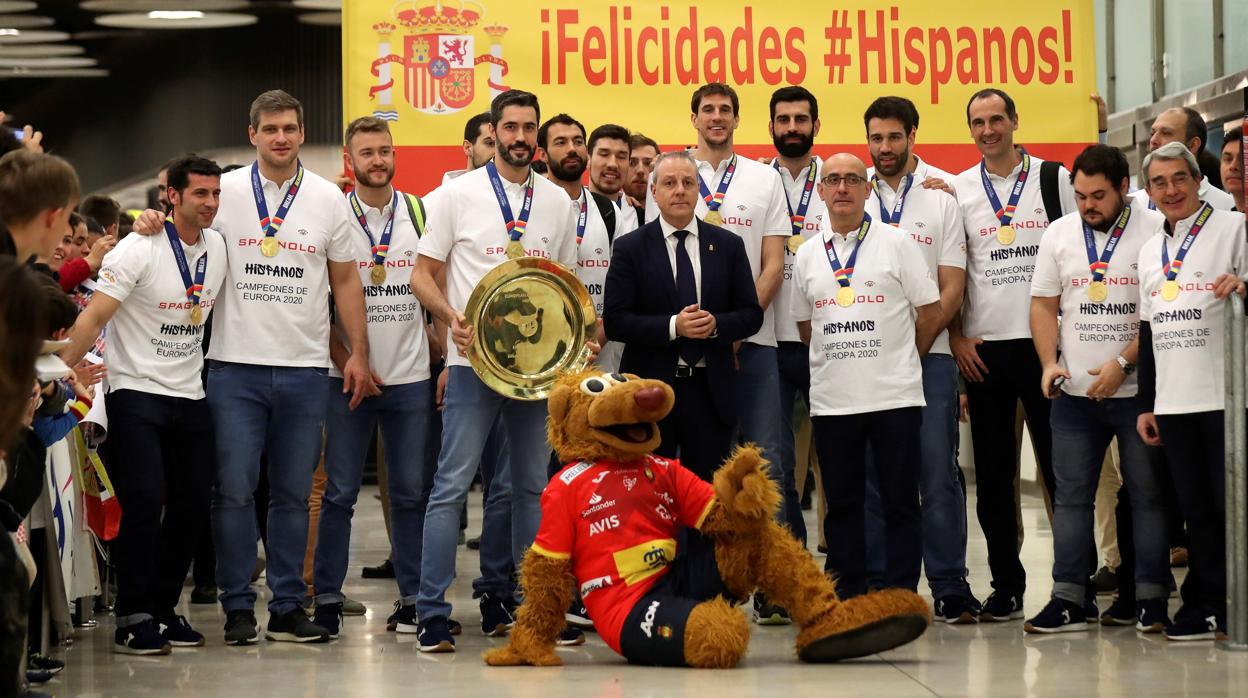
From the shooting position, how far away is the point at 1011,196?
6.32m

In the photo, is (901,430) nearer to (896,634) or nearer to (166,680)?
(896,634)

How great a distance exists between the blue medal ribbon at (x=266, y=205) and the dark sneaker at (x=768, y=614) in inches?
90.2

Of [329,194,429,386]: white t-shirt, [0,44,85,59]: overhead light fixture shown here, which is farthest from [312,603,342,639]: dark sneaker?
[0,44,85,59]: overhead light fixture

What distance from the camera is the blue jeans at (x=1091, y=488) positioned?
5.75 m

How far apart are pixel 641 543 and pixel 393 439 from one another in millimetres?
1352

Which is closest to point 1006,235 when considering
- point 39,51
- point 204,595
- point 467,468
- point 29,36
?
point 467,468

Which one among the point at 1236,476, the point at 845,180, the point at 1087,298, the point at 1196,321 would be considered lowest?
the point at 1236,476

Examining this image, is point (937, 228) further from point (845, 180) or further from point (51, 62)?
point (51, 62)

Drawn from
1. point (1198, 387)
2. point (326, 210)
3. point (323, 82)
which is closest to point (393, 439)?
point (326, 210)

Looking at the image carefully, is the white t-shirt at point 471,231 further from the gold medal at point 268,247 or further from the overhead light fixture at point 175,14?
the overhead light fixture at point 175,14

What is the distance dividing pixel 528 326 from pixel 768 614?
1.49 metres

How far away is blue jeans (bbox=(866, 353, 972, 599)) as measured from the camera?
6.14 metres

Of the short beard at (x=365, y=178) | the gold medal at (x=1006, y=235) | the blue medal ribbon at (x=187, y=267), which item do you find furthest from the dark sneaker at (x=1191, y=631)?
the blue medal ribbon at (x=187, y=267)

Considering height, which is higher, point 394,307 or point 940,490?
point 394,307
